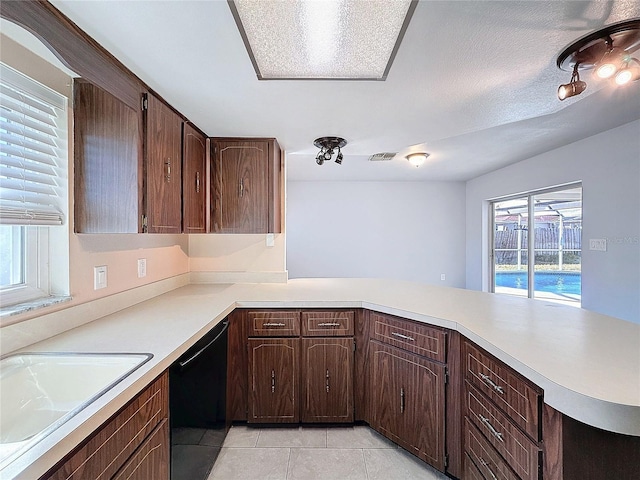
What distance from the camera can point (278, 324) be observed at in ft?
6.56

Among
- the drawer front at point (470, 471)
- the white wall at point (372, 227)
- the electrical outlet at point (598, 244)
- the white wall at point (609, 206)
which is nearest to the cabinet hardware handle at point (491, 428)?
the drawer front at point (470, 471)

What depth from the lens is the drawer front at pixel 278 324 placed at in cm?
199

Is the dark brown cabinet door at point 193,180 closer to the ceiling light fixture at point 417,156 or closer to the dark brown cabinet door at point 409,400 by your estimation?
the dark brown cabinet door at point 409,400

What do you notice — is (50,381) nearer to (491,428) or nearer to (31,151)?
(31,151)

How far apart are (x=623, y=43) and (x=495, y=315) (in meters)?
1.25

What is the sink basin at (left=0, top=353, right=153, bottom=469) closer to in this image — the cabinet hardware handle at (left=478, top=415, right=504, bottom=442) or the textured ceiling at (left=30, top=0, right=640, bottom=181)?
the textured ceiling at (left=30, top=0, right=640, bottom=181)

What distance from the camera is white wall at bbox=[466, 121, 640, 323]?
272cm

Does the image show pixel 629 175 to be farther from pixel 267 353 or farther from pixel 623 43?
pixel 267 353

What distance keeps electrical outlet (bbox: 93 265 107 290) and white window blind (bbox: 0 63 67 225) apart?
313 mm

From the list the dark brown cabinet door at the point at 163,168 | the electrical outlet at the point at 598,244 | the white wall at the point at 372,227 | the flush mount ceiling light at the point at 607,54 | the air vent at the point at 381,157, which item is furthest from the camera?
the white wall at the point at 372,227

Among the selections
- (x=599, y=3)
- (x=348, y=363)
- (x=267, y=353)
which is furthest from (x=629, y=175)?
(x=267, y=353)

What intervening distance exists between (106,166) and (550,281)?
5.11 meters

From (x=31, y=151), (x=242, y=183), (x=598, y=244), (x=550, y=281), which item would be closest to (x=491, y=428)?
(x=242, y=183)

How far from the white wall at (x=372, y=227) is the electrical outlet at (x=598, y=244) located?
2.73 metres
